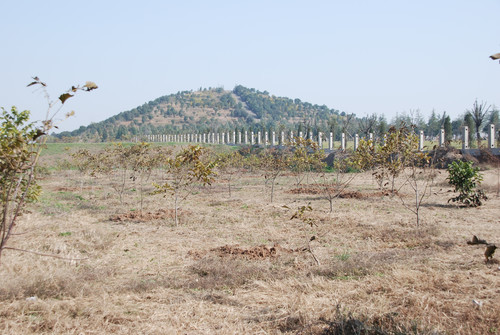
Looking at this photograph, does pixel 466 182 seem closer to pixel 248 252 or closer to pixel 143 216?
pixel 248 252

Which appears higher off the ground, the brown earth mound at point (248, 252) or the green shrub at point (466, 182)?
the green shrub at point (466, 182)

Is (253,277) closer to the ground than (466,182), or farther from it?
closer to the ground

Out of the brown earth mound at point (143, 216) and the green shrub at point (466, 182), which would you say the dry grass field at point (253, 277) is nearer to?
the brown earth mound at point (143, 216)

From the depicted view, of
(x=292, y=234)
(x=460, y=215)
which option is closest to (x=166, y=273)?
(x=292, y=234)

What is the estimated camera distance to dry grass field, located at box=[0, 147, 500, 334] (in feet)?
15.3

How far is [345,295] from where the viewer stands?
219 inches

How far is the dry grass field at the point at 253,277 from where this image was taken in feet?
15.3

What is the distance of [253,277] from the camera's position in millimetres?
6695

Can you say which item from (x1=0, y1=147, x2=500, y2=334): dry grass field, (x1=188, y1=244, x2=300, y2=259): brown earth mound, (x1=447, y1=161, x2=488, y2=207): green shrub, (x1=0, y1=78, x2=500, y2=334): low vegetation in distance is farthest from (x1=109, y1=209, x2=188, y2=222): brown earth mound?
(x1=447, y1=161, x2=488, y2=207): green shrub

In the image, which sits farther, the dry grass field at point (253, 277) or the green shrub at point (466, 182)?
the green shrub at point (466, 182)

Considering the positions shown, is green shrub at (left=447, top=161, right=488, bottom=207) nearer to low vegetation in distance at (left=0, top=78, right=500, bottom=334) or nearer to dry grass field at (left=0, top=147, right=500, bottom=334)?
low vegetation in distance at (left=0, top=78, right=500, bottom=334)

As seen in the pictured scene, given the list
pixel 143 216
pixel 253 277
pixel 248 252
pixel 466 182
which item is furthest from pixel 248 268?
pixel 466 182

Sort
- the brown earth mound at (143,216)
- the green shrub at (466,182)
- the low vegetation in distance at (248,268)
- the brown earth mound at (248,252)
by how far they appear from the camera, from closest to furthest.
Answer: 1. the low vegetation in distance at (248,268)
2. the brown earth mound at (248,252)
3. the brown earth mound at (143,216)
4. the green shrub at (466,182)

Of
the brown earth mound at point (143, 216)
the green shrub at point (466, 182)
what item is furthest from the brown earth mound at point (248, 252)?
the green shrub at point (466, 182)
